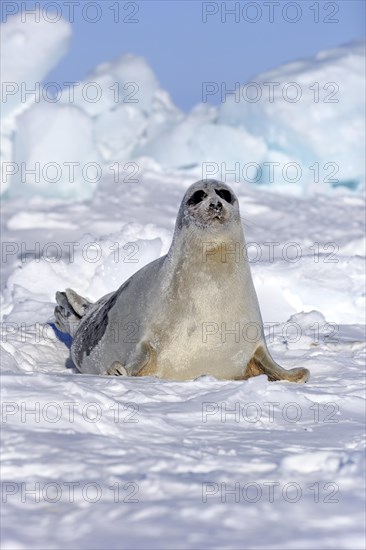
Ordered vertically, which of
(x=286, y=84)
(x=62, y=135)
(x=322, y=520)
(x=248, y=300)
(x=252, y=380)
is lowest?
(x=322, y=520)

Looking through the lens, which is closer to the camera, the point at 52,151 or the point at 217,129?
the point at 52,151

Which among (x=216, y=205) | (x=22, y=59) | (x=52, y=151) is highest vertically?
(x=22, y=59)

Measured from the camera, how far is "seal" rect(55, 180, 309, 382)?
4250 millimetres

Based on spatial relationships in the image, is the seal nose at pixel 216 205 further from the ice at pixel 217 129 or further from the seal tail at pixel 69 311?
the ice at pixel 217 129

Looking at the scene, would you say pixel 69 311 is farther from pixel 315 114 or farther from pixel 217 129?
pixel 217 129

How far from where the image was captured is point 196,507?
7.41 ft

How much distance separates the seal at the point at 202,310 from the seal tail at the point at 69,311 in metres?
0.91

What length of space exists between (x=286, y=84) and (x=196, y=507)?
1150cm

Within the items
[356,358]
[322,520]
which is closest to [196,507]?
[322,520]

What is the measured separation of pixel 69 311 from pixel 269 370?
153 cm

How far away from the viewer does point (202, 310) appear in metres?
4.29

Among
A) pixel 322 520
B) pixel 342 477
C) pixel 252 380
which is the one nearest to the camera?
pixel 322 520

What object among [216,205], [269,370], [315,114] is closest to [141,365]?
[269,370]

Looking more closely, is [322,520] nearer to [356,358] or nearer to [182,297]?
[182,297]
